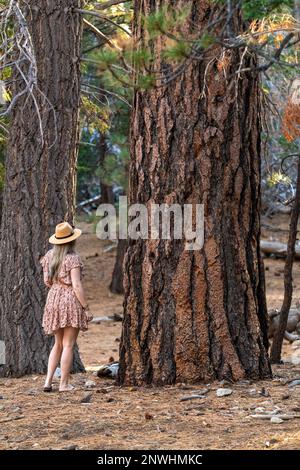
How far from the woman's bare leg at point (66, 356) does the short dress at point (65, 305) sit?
10cm

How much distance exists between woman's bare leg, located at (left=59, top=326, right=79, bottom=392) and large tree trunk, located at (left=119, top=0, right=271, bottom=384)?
2.20ft

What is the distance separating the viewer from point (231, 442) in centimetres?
645

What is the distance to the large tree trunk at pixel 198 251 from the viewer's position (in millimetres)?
8172

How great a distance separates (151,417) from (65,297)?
1908mm

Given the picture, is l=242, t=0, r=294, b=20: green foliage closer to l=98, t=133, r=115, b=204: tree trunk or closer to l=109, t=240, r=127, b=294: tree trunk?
l=98, t=133, r=115, b=204: tree trunk

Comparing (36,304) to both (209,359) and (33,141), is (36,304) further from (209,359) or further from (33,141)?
(209,359)

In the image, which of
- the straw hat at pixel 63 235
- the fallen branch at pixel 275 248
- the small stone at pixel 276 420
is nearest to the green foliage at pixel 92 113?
the straw hat at pixel 63 235

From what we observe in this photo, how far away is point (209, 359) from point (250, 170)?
1.68m

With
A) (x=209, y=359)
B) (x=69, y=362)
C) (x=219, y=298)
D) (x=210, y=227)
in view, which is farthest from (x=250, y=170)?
(x=69, y=362)

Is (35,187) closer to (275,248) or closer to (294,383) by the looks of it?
(294,383)

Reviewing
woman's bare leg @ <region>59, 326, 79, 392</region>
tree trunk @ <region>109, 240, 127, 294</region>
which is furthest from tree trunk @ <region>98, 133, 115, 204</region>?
woman's bare leg @ <region>59, 326, 79, 392</region>

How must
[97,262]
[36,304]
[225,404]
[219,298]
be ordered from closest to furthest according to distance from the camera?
[225,404]
[219,298]
[36,304]
[97,262]

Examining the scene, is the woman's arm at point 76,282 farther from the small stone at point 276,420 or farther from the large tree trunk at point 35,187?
the small stone at point 276,420

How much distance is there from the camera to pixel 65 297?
28.8 ft
